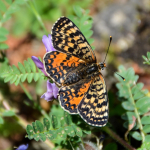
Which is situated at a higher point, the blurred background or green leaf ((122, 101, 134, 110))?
the blurred background

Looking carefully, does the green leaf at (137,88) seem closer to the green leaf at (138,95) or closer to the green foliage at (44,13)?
the green leaf at (138,95)

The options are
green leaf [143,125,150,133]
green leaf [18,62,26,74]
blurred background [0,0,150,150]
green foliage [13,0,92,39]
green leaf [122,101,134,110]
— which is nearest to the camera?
green leaf [18,62,26,74]

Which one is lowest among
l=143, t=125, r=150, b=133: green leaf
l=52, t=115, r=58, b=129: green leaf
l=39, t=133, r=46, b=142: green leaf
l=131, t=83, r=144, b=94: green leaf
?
l=143, t=125, r=150, b=133: green leaf

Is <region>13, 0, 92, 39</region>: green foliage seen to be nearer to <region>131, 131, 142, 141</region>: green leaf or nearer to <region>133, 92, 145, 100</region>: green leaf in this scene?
<region>133, 92, 145, 100</region>: green leaf

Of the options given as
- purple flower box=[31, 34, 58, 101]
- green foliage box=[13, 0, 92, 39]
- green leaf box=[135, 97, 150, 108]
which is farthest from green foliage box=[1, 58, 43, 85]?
green foliage box=[13, 0, 92, 39]

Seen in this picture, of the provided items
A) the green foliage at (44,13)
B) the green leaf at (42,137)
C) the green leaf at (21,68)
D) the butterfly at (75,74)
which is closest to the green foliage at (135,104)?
the butterfly at (75,74)
